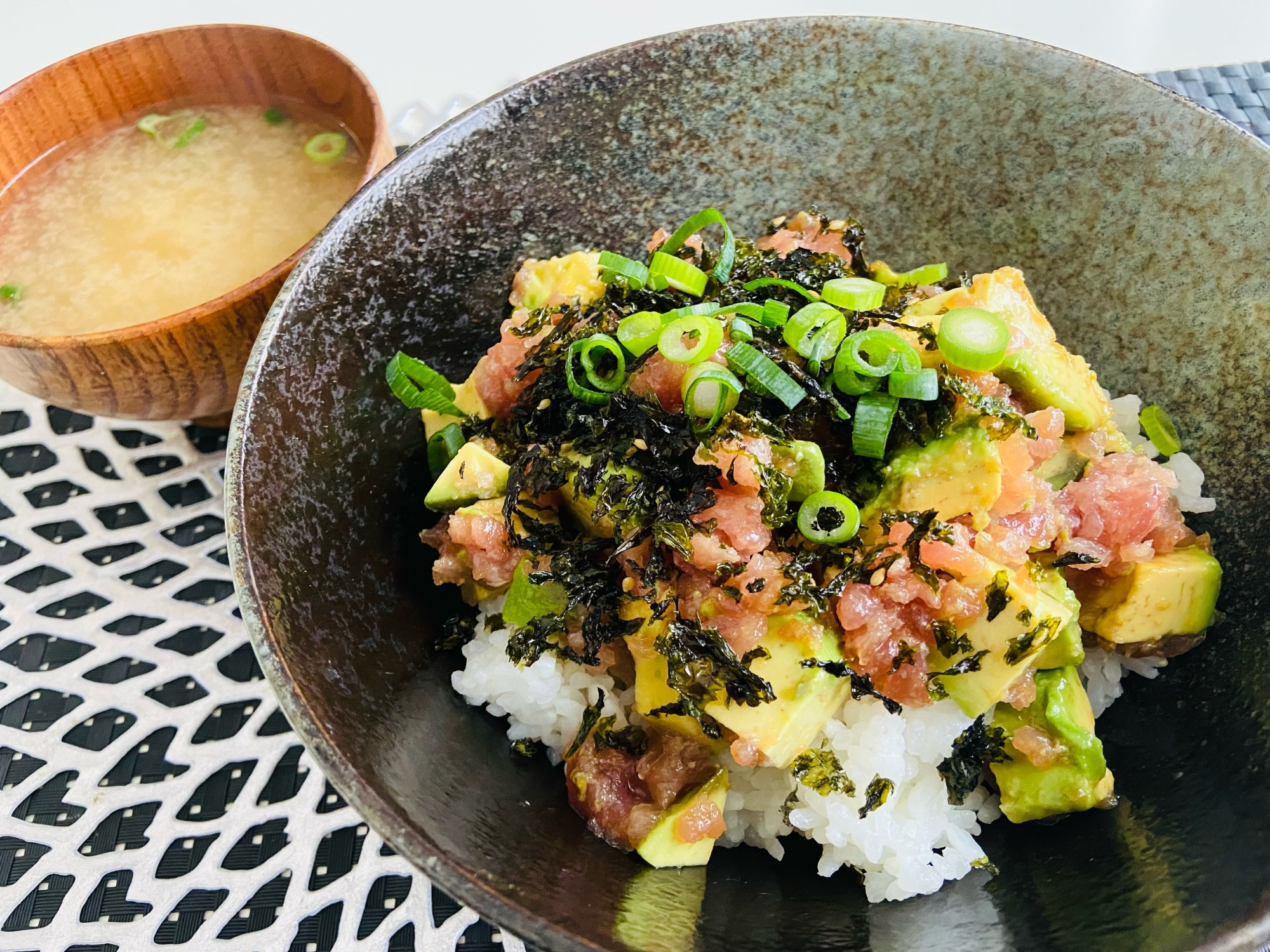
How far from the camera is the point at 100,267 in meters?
3.21

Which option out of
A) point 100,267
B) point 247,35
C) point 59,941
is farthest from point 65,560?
point 247,35

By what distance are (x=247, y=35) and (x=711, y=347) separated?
2302 mm

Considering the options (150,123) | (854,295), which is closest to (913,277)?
(854,295)

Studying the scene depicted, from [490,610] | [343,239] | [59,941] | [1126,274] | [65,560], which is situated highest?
[343,239]

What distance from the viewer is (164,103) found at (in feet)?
11.8

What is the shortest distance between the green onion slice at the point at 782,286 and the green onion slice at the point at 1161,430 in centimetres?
99

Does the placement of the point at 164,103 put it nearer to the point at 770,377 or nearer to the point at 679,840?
the point at 770,377

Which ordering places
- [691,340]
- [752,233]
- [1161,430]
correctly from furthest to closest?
[752,233]
[1161,430]
[691,340]

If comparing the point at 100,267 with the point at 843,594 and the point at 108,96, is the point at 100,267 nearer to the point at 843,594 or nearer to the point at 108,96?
the point at 108,96

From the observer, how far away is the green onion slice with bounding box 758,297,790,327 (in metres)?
2.32

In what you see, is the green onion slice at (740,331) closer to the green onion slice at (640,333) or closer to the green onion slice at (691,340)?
the green onion slice at (691,340)

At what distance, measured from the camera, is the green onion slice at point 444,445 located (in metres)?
2.54

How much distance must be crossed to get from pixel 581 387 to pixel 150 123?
2317 mm

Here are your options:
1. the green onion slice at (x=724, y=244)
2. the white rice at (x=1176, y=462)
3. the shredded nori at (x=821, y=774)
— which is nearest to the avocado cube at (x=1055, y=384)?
the white rice at (x=1176, y=462)
